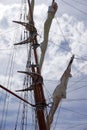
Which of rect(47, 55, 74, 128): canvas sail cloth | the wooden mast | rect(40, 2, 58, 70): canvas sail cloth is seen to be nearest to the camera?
the wooden mast

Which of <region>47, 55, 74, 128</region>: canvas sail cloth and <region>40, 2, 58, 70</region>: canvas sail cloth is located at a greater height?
<region>40, 2, 58, 70</region>: canvas sail cloth

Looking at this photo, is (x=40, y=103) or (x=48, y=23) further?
(x=48, y=23)

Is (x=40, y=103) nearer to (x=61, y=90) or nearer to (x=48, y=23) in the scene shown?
(x=61, y=90)

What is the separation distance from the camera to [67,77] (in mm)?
57406

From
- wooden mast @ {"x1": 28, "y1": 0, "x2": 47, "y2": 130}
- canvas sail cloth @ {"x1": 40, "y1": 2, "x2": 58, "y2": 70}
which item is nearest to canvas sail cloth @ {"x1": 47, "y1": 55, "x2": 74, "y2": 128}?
wooden mast @ {"x1": 28, "y1": 0, "x2": 47, "y2": 130}

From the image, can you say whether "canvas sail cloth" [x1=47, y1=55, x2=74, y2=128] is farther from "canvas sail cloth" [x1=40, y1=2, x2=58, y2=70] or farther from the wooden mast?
"canvas sail cloth" [x1=40, y1=2, x2=58, y2=70]

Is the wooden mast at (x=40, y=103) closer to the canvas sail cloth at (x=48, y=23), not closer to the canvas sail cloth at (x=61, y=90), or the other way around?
the canvas sail cloth at (x=61, y=90)

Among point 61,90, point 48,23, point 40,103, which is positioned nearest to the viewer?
point 40,103

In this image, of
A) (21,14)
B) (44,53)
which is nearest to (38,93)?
(44,53)

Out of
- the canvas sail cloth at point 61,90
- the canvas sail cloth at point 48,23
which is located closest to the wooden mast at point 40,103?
the canvas sail cloth at point 61,90

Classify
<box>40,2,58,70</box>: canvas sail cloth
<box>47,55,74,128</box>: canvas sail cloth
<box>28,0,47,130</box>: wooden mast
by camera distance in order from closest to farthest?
<box>28,0,47,130</box>: wooden mast < <box>47,55,74,128</box>: canvas sail cloth < <box>40,2,58,70</box>: canvas sail cloth

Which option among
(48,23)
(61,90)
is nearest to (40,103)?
(61,90)

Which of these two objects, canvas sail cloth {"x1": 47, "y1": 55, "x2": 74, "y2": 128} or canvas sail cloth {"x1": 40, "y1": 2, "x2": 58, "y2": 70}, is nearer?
canvas sail cloth {"x1": 47, "y1": 55, "x2": 74, "y2": 128}

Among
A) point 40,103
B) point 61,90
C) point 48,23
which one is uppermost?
point 48,23
